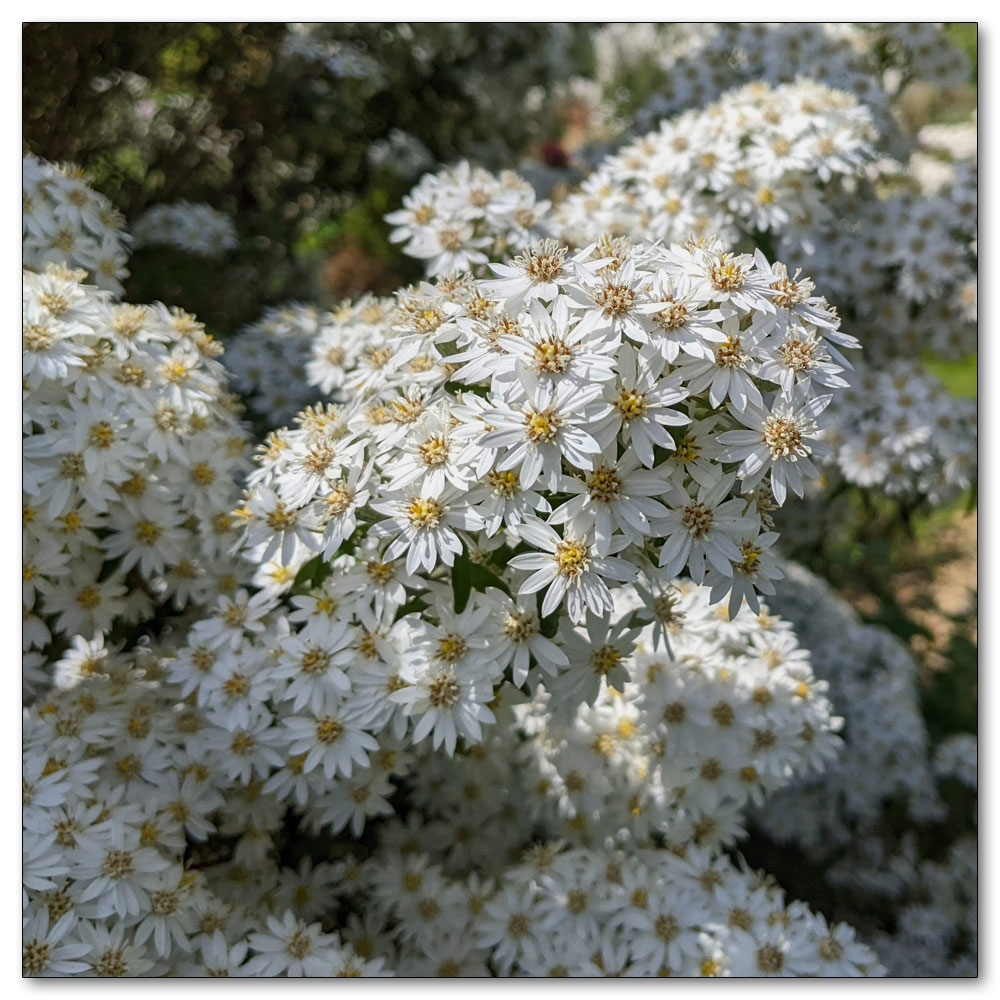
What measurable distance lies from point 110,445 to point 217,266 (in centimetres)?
134

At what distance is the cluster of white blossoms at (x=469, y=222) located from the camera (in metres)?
2.05

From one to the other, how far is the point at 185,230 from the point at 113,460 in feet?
4.11

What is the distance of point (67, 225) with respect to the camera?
1.88 metres

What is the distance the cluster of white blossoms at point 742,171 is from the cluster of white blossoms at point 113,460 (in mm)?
898

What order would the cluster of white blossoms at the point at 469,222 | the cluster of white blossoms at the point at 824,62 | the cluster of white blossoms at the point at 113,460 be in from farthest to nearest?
the cluster of white blossoms at the point at 824,62 → the cluster of white blossoms at the point at 469,222 → the cluster of white blossoms at the point at 113,460

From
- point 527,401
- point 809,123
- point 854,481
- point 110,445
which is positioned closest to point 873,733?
point 854,481

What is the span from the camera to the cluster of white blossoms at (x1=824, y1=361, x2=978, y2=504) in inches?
96.3

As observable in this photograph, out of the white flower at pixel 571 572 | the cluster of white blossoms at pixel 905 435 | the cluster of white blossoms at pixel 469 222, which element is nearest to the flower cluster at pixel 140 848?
the white flower at pixel 571 572

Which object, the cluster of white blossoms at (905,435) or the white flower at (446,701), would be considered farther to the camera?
the cluster of white blossoms at (905,435)

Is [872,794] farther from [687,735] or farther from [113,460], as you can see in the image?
[113,460]

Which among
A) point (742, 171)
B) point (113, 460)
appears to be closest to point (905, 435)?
point (742, 171)

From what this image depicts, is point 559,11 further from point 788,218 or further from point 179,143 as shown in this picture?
point 179,143

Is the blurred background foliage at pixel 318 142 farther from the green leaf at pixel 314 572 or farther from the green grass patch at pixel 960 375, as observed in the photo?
the green leaf at pixel 314 572

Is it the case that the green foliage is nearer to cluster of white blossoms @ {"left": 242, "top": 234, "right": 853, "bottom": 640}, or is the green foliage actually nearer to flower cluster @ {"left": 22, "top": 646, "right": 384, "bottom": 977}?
cluster of white blossoms @ {"left": 242, "top": 234, "right": 853, "bottom": 640}
